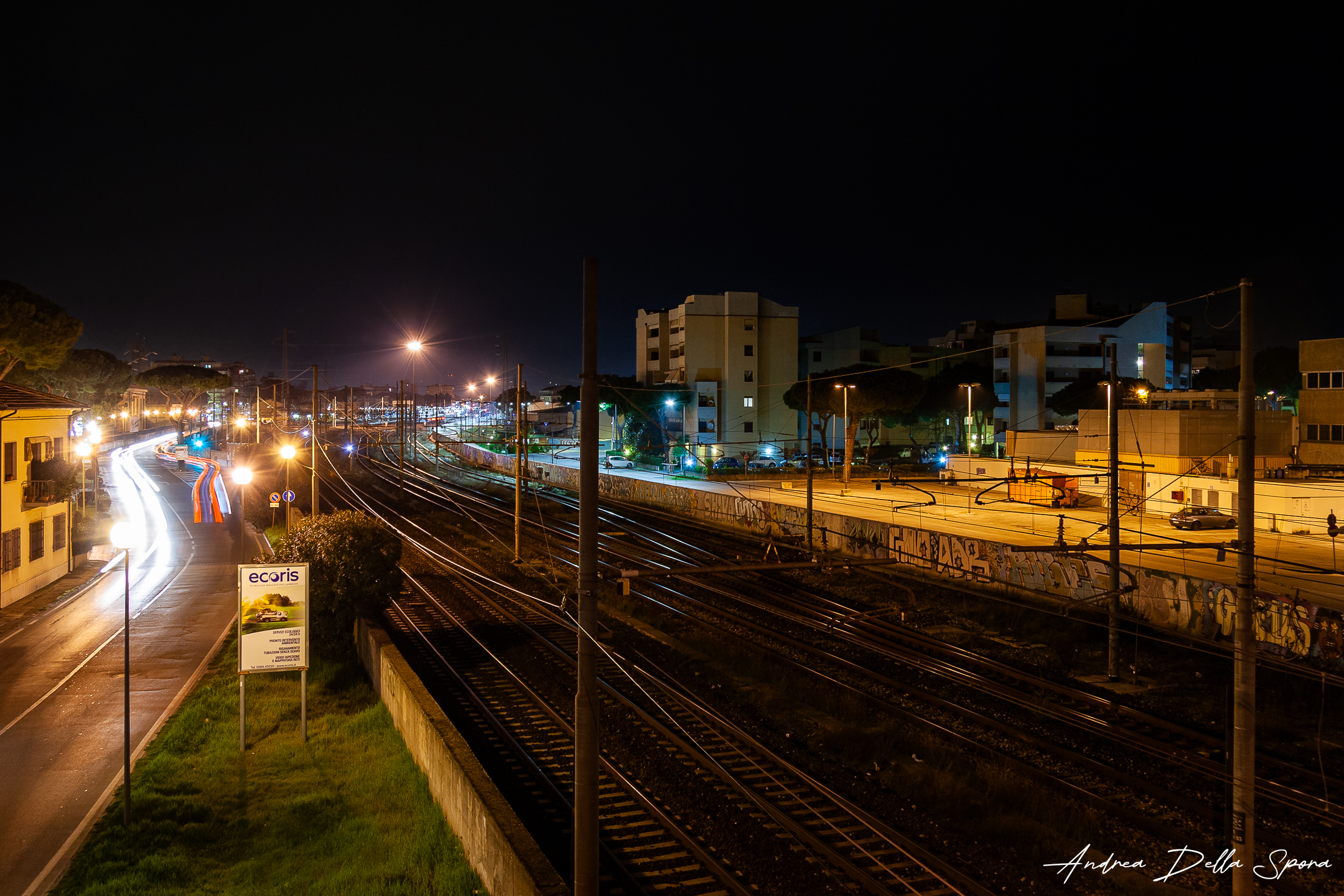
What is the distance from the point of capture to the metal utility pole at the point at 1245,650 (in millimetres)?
7367

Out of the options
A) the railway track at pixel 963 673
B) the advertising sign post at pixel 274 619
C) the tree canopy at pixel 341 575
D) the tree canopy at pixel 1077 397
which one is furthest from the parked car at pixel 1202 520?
the advertising sign post at pixel 274 619

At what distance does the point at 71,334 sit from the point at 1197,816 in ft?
122

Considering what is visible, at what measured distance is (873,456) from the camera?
66375mm

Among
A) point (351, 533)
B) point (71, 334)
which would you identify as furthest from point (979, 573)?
point (71, 334)

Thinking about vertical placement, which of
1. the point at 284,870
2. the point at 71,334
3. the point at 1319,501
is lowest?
the point at 284,870

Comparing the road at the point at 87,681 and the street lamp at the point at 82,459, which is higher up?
the street lamp at the point at 82,459

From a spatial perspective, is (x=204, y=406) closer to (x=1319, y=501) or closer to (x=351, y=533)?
(x=351, y=533)

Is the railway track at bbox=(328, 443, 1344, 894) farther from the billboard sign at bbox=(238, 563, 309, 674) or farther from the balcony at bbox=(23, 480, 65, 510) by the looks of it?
the balcony at bbox=(23, 480, 65, 510)

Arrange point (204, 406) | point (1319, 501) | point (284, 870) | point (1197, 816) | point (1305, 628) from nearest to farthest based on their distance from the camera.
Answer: point (284, 870), point (1197, 816), point (1305, 628), point (1319, 501), point (204, 406)

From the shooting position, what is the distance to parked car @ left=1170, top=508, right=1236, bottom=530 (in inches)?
1179

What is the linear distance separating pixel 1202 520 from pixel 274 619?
98.5 ft

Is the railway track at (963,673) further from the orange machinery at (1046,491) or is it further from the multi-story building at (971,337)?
the multi-story building at (971,337)

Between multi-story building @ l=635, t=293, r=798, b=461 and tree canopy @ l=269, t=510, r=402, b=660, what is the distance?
4605cm

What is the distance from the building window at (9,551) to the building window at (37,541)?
2.78 ft
